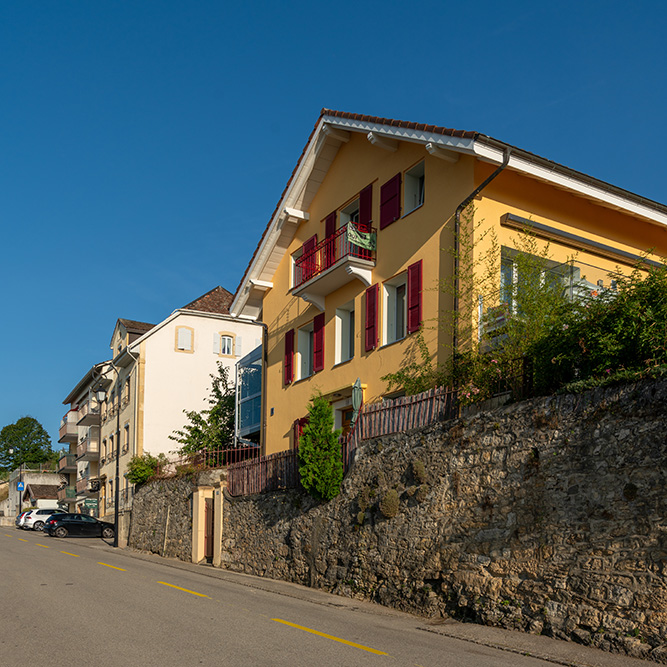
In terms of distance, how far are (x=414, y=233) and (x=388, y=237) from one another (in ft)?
3.82

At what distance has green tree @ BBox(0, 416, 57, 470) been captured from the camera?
116250 millimetres

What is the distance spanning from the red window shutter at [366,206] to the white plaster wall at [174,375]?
79.9 ft

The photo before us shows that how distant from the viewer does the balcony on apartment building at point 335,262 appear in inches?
778

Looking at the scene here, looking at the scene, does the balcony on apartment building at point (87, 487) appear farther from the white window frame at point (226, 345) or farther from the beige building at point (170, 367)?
the white window frame at point (226, 345)

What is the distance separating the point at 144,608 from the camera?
12.4 metres

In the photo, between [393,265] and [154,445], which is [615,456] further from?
[154,445]

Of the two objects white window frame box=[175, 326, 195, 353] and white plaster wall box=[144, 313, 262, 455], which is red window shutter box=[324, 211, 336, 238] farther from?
white window frame box=[175, 326, 195, 353]

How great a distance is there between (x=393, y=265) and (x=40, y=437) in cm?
11250

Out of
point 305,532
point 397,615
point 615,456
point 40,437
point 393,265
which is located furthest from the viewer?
point 40,437

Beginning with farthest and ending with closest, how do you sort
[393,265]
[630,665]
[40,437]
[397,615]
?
[40,437]
[393,265]
[397,615]
[630,665]

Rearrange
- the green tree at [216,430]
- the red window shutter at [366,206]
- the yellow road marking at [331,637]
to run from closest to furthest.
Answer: the yellow road marking at [331,637] < the red window shutter at [366,206] < the green tree at [216,430]

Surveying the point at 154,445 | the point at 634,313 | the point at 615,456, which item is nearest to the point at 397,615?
the point at 615,456

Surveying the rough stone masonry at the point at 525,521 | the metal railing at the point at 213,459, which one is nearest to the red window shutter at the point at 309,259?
the metal railing at the point at 213,459

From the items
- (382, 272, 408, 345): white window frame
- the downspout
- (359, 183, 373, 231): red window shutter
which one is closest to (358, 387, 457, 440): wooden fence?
the downspout
